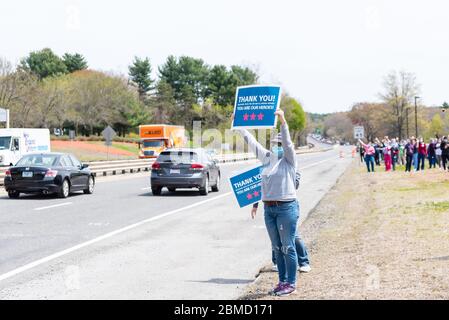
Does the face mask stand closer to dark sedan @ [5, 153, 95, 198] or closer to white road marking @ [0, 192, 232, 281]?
white road marking @ [0, 192, 232, 281]

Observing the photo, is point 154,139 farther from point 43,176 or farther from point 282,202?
point 282,202

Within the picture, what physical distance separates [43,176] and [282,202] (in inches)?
582

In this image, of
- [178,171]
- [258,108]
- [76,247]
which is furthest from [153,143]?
[258,108]

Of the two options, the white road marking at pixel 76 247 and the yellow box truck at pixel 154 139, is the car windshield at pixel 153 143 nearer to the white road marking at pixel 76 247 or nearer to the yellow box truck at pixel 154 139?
the yellow box truck at pixel 154 139

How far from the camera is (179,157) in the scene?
22.7 m

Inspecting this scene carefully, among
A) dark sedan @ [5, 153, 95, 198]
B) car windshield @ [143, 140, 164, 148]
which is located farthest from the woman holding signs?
car windshield @ [143, 140, 164, 148]

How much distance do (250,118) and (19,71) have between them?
6794 centimetres

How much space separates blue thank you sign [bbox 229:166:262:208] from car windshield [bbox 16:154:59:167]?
44.3 ft

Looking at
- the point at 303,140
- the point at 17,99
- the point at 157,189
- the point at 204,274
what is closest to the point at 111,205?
the point at 157,189

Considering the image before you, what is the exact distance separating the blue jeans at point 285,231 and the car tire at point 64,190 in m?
14.6

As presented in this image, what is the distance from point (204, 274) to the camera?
29.3ft

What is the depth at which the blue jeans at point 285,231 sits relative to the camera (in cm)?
731

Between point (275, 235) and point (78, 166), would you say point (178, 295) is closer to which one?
point (275, 235)

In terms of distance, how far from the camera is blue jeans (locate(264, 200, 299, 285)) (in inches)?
288
